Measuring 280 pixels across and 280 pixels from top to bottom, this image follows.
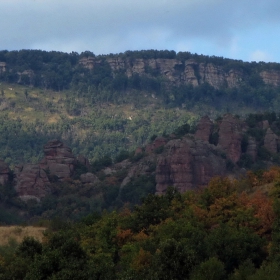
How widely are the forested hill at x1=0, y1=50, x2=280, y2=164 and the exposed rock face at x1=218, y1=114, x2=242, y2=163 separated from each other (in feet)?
135

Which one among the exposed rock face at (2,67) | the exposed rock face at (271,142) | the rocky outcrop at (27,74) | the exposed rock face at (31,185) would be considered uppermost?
the exposed rock face at (2,67)

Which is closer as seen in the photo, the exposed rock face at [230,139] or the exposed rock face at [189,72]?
the exposed rock face at [230,139]

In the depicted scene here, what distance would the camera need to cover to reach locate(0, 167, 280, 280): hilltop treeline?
39.7 meters

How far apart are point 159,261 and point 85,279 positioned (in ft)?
13.2

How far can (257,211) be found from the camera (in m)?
50.8

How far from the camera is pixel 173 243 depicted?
41156 mm

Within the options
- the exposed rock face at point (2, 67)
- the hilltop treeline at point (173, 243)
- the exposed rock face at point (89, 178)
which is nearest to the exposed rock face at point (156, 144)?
the exposed rock face at point (89, 178)

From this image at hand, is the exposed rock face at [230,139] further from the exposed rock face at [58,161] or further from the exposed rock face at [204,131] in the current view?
the exposed rock face at [58,161]

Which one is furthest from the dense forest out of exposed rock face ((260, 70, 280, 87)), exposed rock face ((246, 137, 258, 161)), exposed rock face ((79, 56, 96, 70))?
exposed rock face ((260, 70, 280, 87))

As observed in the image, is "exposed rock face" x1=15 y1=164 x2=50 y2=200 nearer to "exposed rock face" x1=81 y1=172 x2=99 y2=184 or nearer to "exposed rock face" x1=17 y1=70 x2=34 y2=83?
"exposed rock face" x1=81 y1=172 x2=99 y2=184

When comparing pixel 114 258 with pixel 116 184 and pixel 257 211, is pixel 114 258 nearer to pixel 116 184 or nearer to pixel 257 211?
pixel 257 211

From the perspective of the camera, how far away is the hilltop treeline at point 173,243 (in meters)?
39.7

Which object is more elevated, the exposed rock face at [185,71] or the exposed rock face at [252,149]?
the exposed rock face at [185,71]

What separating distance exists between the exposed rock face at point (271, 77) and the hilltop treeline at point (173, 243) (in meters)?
125
